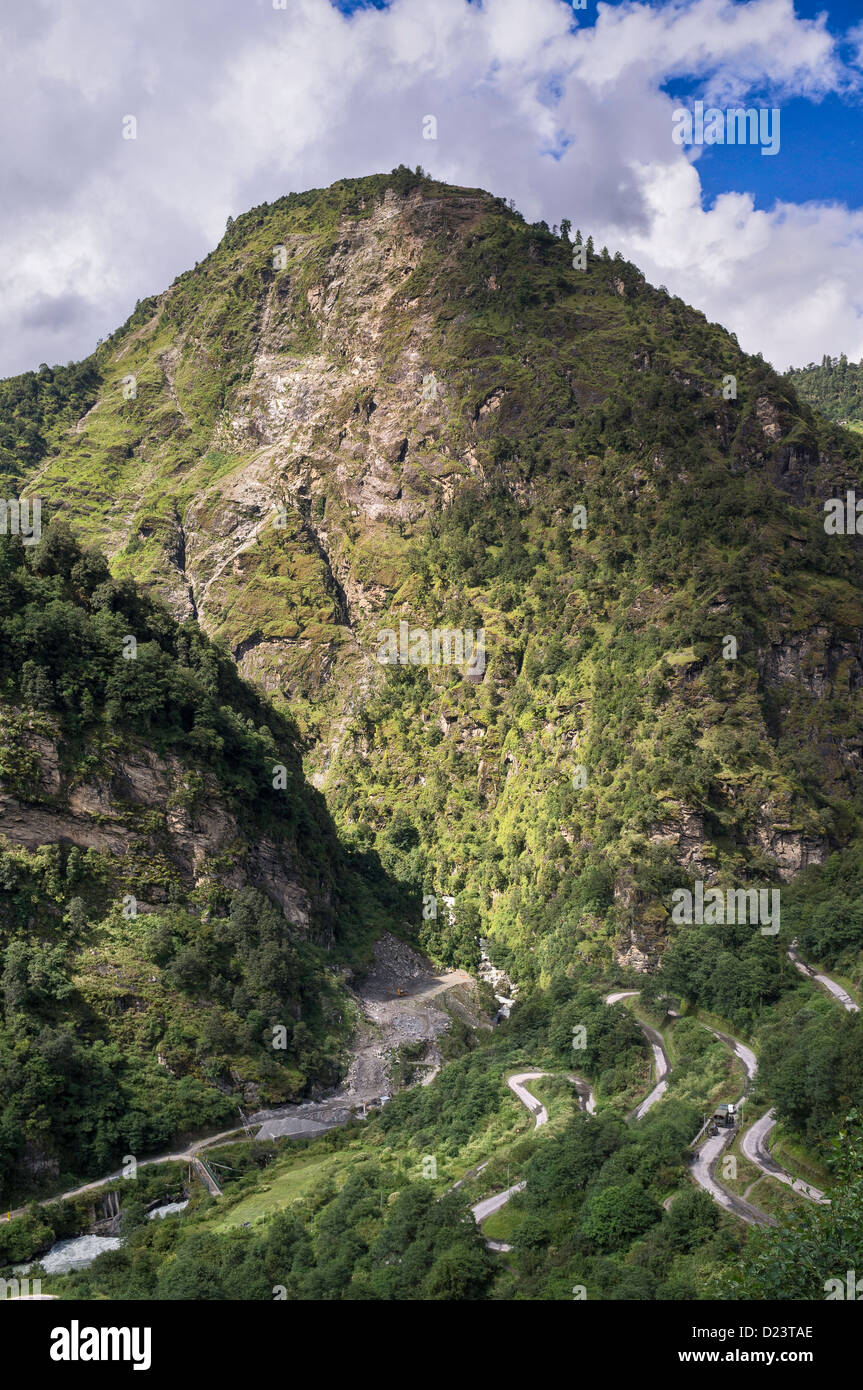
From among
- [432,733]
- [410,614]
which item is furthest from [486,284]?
[432,733]

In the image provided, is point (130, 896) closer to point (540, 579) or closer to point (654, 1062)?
point (654, 1062)

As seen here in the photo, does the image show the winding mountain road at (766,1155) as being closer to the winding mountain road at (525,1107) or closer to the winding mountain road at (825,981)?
the winding mountain road at (525,1107)

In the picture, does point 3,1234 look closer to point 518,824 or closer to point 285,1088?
point 285,1088

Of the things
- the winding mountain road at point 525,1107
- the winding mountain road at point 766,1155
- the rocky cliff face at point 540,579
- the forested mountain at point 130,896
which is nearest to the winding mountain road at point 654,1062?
the winding mountain road at point 525,1107

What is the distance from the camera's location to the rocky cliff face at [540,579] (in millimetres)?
99438

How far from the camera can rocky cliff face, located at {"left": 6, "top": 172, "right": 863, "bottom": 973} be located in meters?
99.4

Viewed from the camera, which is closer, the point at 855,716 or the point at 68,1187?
the point at 68,1187

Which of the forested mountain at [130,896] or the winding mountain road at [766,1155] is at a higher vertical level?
the forested mountain at [130,896]

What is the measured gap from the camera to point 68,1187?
60281mm

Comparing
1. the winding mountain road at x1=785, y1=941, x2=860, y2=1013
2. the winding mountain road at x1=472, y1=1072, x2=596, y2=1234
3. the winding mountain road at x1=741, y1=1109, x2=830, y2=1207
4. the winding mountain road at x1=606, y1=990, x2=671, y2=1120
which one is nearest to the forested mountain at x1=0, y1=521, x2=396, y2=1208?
the winding mountain road at x1=472, y1=1072, x2=596, y2=1234

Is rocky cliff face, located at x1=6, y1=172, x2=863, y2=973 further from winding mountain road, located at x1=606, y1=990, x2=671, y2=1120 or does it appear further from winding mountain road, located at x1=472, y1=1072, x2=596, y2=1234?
winding mountain road, located at x1=472, y1=1072, x2=596, y2=1234

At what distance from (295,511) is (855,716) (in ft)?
358

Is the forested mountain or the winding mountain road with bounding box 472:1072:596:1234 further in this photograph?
the forested mountain

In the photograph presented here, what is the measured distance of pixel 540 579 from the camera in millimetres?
138500
